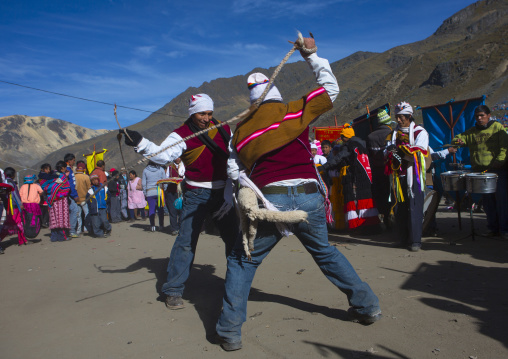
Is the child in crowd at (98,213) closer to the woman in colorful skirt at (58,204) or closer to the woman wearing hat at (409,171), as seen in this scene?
the woman in colorful skirt at (58,204)

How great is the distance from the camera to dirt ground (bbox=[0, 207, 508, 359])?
3.24 meters

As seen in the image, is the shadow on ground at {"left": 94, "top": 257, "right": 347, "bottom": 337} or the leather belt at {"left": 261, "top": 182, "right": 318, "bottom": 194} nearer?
the leather belt at {"left": 261, "top": 182, "right": 318, "bottom": 194}

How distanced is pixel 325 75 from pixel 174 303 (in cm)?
267

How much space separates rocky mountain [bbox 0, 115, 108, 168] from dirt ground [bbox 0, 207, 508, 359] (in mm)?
125027

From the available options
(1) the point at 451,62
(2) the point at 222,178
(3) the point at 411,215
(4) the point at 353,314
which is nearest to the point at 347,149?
(3) the point at 411,215

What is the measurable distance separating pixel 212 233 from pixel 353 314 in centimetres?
598

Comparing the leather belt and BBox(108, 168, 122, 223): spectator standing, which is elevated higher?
the leather belt

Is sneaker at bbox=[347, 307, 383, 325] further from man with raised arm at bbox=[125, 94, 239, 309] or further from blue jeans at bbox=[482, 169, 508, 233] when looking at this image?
blue jeans at bbox=[482, 169, 508, 233]

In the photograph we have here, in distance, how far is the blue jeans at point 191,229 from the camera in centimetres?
438

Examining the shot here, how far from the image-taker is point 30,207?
10547 mm

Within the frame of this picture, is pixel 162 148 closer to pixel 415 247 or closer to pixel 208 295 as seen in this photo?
pixel 208 295

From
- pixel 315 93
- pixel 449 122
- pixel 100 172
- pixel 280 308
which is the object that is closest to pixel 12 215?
pixel 100 172

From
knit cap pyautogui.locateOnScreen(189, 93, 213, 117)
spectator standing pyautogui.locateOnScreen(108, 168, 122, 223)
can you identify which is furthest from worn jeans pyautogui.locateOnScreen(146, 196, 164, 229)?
knit cap pyautogui.locateOnScreen(189, 93, 213, 117)

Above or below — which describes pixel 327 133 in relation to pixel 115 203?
above
